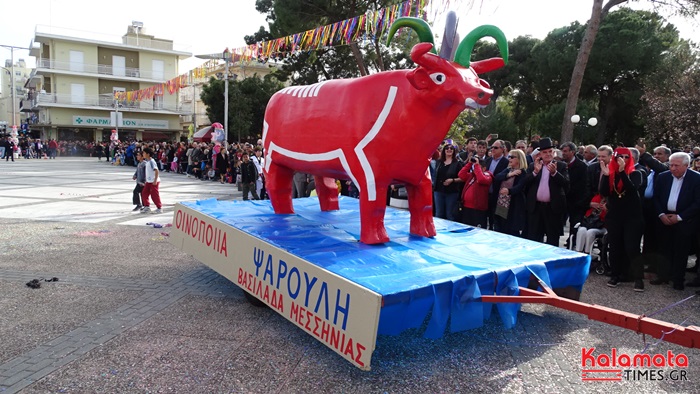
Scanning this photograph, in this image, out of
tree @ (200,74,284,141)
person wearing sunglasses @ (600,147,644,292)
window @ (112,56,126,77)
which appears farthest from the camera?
window @ (112,56,126,77)

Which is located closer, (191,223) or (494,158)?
(191,223)

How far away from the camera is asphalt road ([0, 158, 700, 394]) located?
9.97 ft

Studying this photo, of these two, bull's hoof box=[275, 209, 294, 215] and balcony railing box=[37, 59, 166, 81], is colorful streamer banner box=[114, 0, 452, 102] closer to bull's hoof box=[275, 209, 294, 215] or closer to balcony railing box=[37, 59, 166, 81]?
bull's hoof box=[275, 209, 294, 215]

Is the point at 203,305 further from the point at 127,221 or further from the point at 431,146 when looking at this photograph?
the point at 127,221

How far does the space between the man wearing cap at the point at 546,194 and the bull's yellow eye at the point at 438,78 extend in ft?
9.33

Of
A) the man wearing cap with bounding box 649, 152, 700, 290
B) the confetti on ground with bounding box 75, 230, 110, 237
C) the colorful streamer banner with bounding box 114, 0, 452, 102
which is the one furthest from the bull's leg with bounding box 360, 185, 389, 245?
the confetti on ground with bounding box 75, 230, 110, 237

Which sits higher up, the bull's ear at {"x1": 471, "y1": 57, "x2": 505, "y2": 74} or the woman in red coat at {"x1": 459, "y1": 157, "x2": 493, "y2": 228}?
the bull's ear at {"x1": 471, "y1": 57, "x2": 505, "y2": 74}

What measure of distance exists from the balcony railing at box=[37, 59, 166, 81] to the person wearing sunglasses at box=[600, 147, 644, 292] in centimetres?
4450

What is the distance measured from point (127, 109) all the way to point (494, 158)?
4110 centimetres

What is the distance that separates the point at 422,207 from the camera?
4586mm

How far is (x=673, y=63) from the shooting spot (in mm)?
20297

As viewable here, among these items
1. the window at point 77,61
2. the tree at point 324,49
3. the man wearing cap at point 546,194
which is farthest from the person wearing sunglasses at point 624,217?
the window at point 77,61

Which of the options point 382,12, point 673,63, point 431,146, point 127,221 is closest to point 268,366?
point 431,146

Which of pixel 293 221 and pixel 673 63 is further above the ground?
pixel 673 63
